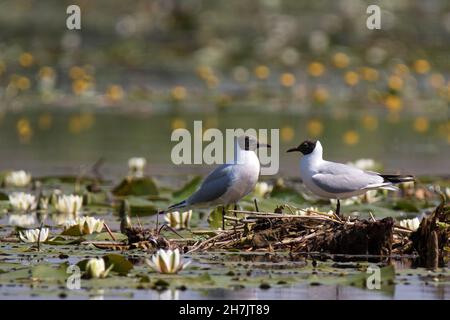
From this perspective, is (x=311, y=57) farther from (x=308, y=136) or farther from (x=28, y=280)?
(x=28, y=280)

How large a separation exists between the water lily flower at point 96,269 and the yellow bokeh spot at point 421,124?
13332mm

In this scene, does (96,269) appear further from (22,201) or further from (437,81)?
(437,81)

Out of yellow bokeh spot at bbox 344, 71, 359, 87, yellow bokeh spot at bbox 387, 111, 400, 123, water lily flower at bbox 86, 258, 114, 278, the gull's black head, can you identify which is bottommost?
water lily flower at bbox 86, 258, 114, 278

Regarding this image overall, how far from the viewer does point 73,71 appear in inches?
904

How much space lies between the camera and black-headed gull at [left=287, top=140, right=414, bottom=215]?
961cm

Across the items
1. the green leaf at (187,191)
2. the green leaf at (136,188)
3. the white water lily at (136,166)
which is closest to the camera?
the green leaf at (187,191)

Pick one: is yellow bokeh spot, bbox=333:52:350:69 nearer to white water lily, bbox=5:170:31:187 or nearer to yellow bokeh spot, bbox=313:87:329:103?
yellow bokeh spot, bbox=313:87:329:103

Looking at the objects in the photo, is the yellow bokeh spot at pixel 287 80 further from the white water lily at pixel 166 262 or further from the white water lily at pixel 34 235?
the white water lily at pixel 166 262

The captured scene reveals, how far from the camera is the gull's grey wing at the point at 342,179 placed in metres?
9.59

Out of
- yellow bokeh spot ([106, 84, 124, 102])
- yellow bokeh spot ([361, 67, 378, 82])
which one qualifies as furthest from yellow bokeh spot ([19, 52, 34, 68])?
yellow bokeh spot ([361, 67, 378, 82])

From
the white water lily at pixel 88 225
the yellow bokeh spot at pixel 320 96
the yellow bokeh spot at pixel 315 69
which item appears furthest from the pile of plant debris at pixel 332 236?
the yellow bokeh spot at pixel 315 69

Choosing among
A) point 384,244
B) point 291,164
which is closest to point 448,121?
point 291,164

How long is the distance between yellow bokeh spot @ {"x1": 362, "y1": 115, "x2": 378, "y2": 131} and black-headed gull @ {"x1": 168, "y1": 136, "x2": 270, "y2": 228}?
1063 cm

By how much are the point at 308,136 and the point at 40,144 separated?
4.38 metres
